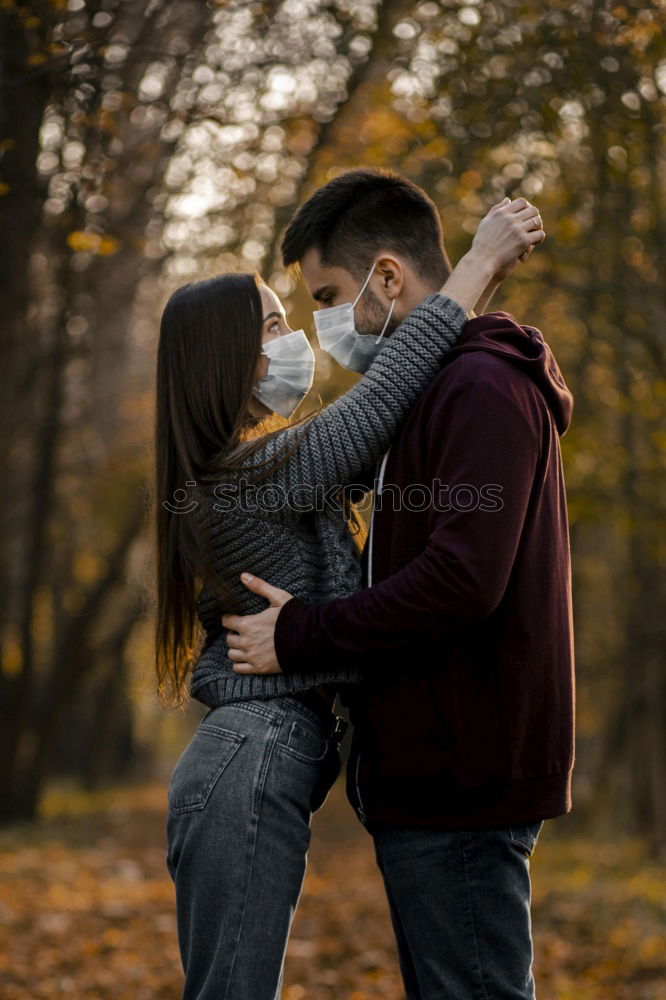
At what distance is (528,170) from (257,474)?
5.27 m

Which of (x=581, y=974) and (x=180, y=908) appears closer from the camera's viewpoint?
(x=180, y=908)

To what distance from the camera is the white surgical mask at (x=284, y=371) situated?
2645 millimetres

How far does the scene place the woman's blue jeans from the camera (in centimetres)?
230

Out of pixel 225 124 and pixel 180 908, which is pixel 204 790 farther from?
pixel 225 124

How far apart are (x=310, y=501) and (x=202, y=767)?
666 millimetres

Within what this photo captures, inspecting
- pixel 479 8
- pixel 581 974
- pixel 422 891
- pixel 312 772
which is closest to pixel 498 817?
pixel 422 891

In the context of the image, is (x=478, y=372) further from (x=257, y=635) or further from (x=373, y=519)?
(x=257, y=635)

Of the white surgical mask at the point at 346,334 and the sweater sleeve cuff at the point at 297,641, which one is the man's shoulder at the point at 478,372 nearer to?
the white surgical mask at the point at 346,334

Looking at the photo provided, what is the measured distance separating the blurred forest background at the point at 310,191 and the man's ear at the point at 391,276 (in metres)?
0.88

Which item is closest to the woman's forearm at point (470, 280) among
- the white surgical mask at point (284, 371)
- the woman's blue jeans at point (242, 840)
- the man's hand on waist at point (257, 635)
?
the white surgical mask at point (284, 371)

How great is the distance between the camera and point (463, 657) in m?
2.26

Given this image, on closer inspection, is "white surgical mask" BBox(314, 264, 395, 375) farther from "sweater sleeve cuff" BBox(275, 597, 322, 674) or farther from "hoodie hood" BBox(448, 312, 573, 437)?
"sweater sleeve cuff" BBox(275, 597, 322, 674)

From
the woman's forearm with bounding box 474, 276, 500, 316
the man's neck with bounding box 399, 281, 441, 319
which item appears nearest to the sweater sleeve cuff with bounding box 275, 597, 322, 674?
the man's neck with bounding box 399, 281, 441, 319

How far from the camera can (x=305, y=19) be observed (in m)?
6.26
